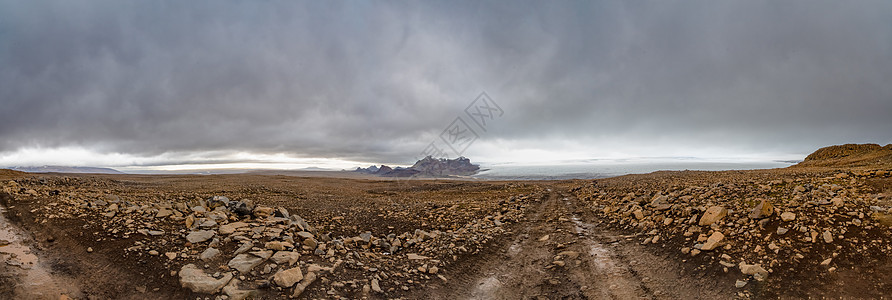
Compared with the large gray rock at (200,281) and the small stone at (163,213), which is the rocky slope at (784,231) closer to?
the large gray rock at (200,281)

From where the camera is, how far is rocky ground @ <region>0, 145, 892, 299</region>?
A: 607cm

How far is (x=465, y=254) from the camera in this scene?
9.73 m

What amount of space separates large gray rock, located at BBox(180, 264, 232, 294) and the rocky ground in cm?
2

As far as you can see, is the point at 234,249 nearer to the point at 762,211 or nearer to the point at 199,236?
the point at 199,236

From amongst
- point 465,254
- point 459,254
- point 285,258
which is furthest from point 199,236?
point 465,254

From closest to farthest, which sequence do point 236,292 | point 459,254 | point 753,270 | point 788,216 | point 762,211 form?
point 236,292 < point 753,270 < point 788,216 < point 762,211 < point 459,254

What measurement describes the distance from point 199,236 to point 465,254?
706 centimetres

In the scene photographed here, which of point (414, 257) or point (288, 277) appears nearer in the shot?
point (288, 277)

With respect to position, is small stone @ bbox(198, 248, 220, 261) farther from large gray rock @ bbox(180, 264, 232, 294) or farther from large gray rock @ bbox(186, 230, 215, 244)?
large gray rock @ bbox(186, 230, 215, 244)

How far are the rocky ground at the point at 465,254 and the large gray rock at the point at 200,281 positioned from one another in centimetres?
2

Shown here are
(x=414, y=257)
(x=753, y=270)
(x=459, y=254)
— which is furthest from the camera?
(x=459, y=254)

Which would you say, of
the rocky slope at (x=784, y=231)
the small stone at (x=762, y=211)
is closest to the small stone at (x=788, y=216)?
the rocky slope at (x=784, y=231)

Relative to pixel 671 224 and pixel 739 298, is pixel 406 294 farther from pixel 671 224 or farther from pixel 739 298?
pixel 671 224

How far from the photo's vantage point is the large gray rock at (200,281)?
6.00 metres
